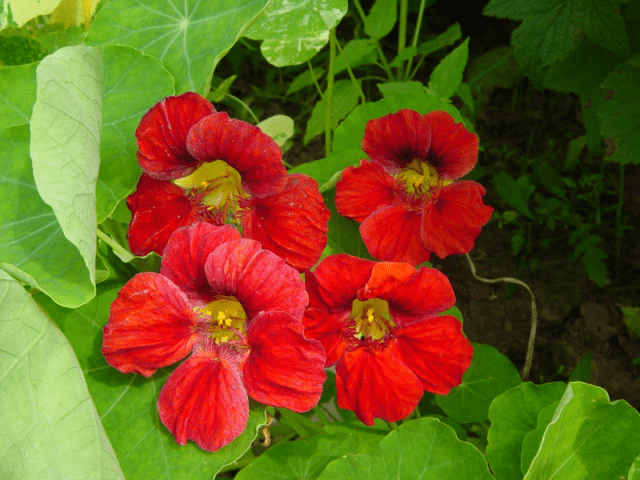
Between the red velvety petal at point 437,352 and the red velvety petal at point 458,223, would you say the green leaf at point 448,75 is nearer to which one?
the red velvety petal at point 458,223

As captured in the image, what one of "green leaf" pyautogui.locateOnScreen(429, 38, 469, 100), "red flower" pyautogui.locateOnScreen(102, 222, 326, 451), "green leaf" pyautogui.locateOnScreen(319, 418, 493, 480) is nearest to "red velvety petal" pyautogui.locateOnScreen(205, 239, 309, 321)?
"red flower" pyautogui.locateOnScreen(102, 222, 326, 451)

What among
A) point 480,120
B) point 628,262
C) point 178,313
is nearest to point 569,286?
point 628,262

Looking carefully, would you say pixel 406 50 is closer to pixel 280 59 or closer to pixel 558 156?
pixel 280 59

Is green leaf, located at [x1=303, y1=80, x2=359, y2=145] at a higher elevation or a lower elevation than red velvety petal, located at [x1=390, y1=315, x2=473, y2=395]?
lower

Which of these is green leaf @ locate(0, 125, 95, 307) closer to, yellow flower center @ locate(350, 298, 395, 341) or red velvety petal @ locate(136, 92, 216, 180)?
red velvety petal @ locate(136, 92, 216, 180)

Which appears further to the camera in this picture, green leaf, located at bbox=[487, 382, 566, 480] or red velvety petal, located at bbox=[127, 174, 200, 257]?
green leaf, located at bbox=[487, 382, 566, 480]

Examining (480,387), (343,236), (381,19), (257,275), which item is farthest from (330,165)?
(381,19)

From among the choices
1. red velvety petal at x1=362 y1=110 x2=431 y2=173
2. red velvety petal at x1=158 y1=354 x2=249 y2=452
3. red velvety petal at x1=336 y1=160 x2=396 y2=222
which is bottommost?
red velvety petal at x1=158 y1=354 x2=249 y2=452
